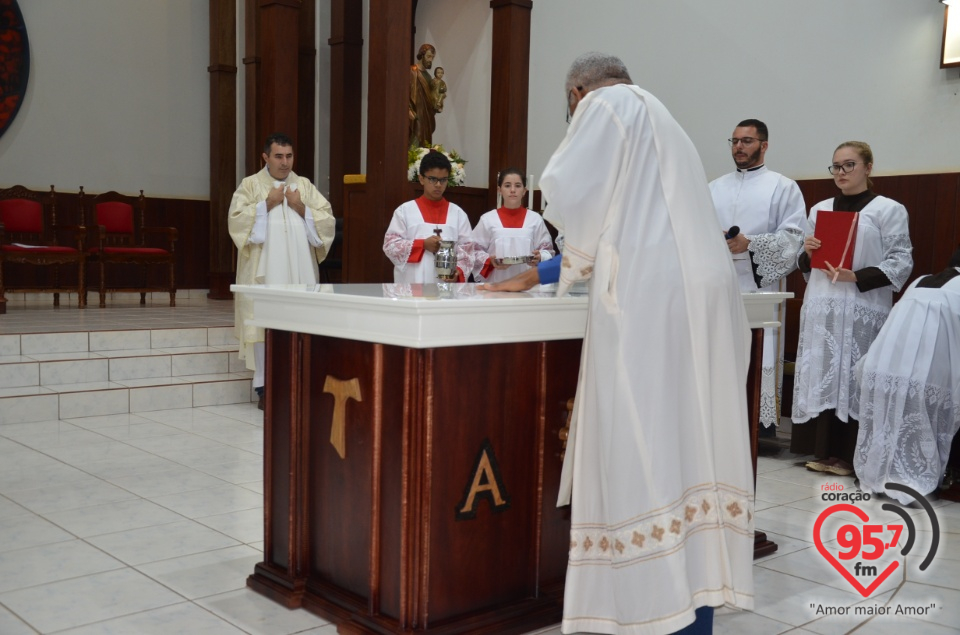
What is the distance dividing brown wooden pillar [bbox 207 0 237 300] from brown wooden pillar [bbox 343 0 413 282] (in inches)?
196

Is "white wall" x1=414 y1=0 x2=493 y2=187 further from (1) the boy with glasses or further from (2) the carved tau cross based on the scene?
(2) the carved tau cross

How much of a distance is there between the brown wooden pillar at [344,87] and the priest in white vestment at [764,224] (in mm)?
5857

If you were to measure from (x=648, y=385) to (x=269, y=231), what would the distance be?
13.9 feet

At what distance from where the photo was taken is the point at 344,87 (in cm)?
1030

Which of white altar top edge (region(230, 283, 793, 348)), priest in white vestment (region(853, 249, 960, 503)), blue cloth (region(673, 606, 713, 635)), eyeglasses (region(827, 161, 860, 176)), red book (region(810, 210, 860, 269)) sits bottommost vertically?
blue cloth (region(673, 606, 713, 635))

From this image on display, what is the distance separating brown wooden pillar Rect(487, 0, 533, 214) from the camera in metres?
7.62

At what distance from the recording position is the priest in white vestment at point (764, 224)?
4.95 meters

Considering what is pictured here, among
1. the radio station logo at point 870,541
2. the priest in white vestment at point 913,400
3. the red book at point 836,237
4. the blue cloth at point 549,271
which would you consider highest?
the red book at point 836,237

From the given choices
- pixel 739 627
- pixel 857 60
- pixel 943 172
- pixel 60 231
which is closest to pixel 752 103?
pixel 857 60

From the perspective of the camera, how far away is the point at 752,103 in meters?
6.80

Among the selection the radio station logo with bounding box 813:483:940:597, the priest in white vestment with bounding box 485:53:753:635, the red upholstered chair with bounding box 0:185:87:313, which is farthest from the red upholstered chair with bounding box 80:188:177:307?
the priest in white vestment with bounding box 485:53:753:635

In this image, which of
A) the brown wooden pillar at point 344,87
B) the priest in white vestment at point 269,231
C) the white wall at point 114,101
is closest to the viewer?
the priest in white vestment at point 269,231

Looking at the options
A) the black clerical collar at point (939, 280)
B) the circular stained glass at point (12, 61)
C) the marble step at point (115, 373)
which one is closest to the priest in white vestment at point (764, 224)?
the black clerical collar at point (939, 280)

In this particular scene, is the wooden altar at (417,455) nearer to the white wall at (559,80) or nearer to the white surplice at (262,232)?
the white surplice at (262,232)
